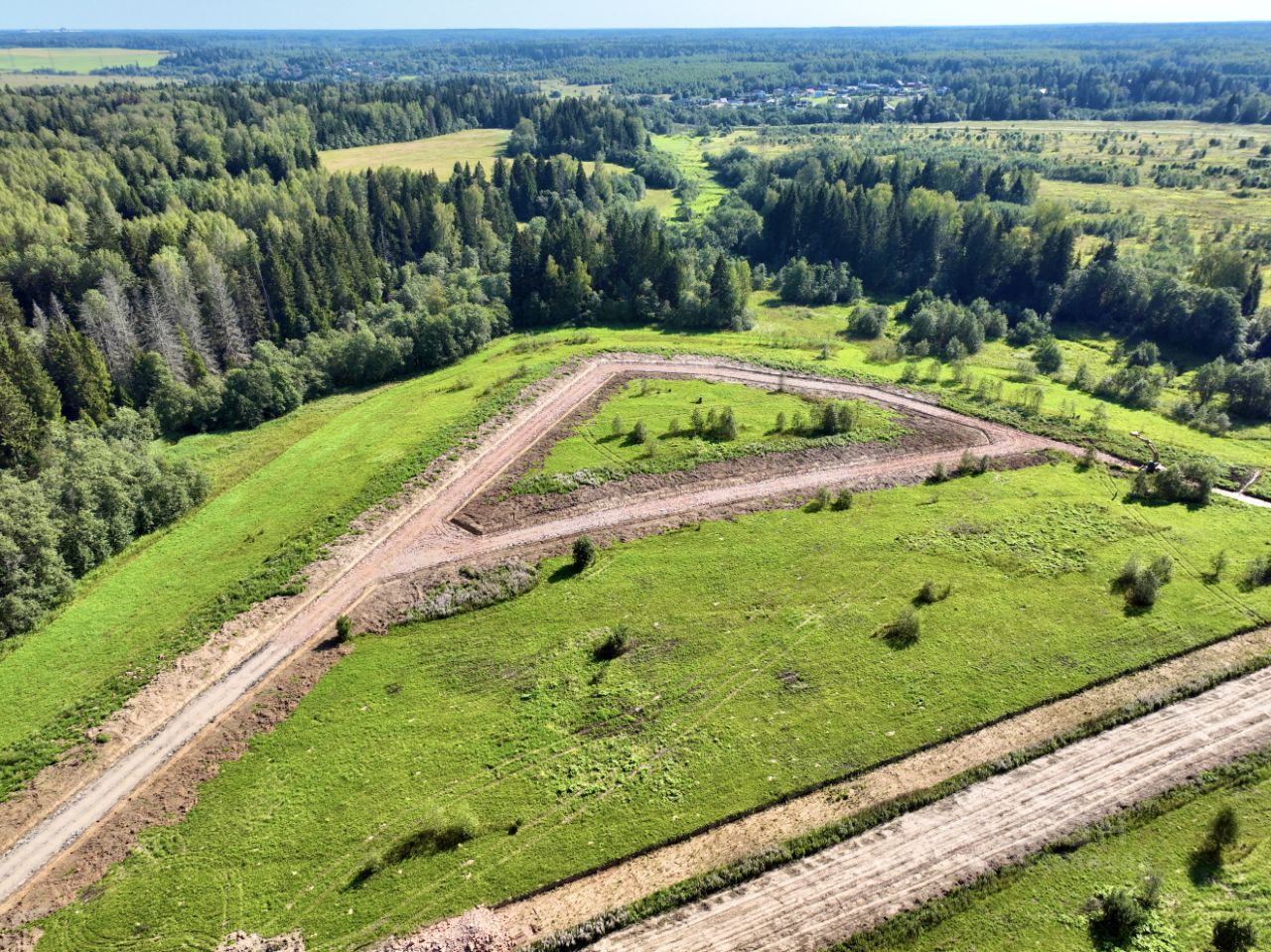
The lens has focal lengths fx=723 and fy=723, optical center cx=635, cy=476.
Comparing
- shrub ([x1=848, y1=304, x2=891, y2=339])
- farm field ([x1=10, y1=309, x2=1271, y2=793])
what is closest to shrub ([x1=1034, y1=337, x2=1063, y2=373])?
farm field ([x1=10, y1=309, x2=1271, y2=793])

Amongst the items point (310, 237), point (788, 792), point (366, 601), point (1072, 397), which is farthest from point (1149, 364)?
point (310, 237)

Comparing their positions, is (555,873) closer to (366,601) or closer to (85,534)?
(366,601)

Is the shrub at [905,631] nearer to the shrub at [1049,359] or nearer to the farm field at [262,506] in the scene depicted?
the farm field at [262,506]

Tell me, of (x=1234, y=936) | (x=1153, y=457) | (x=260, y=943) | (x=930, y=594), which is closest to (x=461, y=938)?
→ (x=260, y=943)

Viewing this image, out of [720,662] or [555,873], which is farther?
[720,662]

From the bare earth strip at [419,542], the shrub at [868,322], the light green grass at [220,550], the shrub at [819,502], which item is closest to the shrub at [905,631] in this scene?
the shrub at [819,502]

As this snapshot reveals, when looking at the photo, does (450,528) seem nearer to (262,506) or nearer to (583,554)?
(583,554)

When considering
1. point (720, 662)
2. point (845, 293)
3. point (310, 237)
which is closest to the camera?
point (720, 662)
